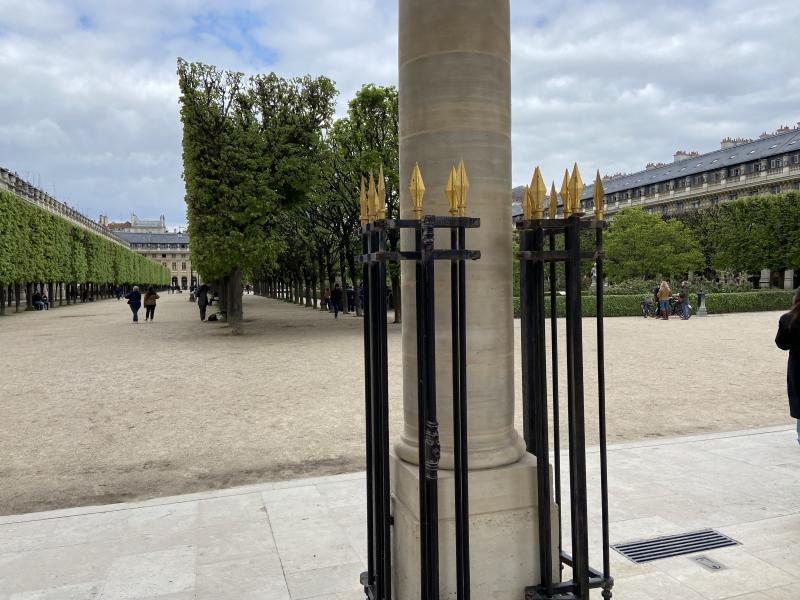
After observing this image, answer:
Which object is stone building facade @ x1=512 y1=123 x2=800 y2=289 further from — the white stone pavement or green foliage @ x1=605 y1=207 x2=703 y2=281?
the white stone pavement

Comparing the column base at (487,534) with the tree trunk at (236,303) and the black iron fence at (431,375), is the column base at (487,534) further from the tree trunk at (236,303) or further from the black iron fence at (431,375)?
the tree trunk at (236,303)

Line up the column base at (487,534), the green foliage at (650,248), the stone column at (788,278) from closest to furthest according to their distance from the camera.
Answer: the column base at (487,534) → the green foliage at (650,248) → the stone column at (788,278)

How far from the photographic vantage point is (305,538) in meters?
4.48

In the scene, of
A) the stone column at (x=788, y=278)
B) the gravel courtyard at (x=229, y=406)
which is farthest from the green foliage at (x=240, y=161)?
the stone column at (x=788, y=278)

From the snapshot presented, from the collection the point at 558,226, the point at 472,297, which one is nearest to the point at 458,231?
the point at 472,297

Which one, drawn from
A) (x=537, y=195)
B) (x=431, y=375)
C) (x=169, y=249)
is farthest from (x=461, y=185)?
(x=169, y=249)

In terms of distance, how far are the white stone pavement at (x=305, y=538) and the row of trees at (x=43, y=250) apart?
3485cm

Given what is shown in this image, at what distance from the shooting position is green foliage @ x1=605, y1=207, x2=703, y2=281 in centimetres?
5191

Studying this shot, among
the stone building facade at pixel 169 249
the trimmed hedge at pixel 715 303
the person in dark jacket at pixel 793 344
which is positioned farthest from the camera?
the stone building facade at pixel 169 249

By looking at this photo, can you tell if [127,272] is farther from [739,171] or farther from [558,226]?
[558,226]

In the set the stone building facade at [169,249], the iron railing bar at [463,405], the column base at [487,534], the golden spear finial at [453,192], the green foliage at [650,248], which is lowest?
the column base at [487,534]

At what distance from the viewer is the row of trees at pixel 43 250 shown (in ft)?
114

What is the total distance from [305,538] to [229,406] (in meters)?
5.57

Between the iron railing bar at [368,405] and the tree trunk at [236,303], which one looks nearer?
the iron railing bar at [368,405]
